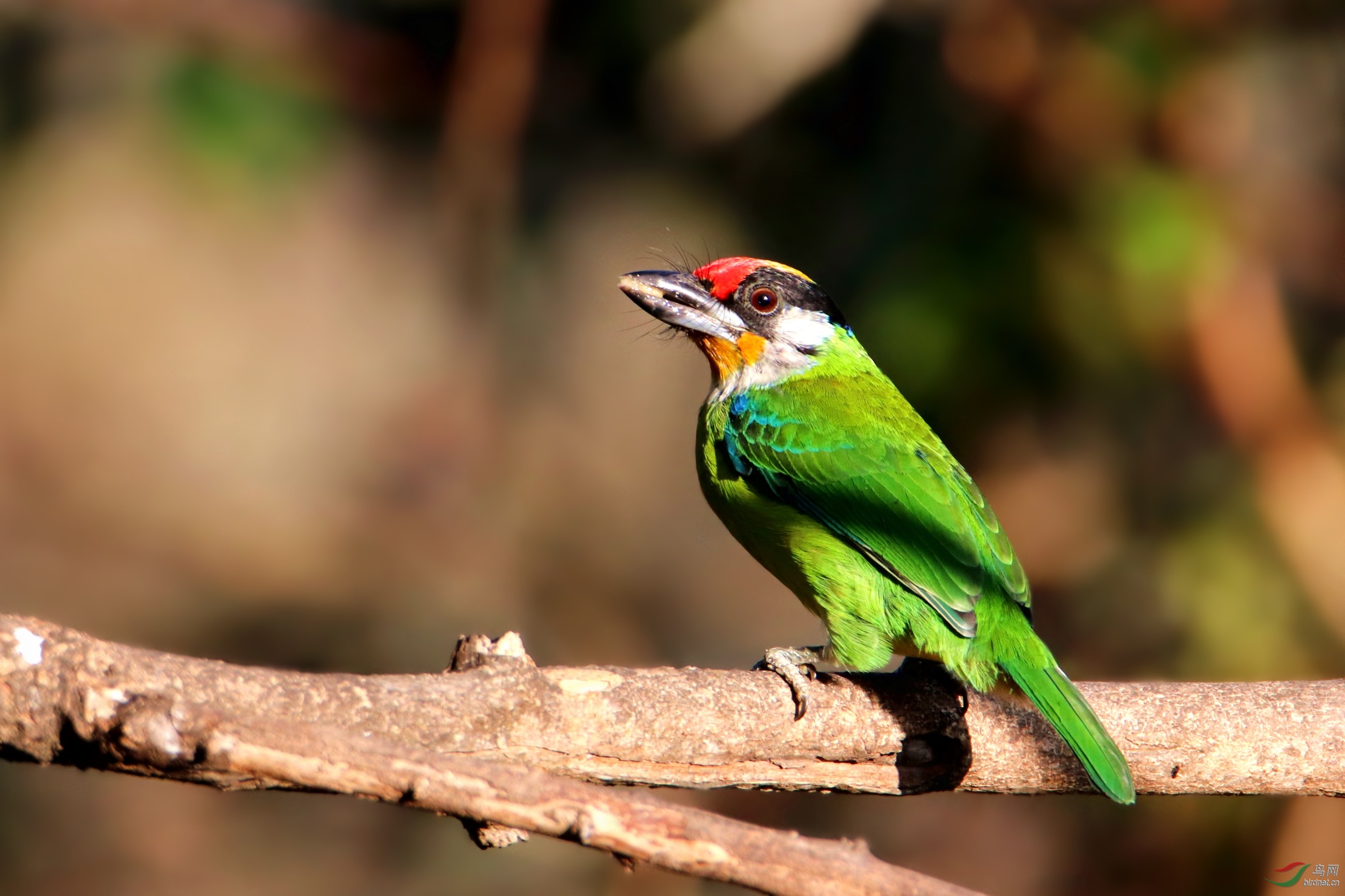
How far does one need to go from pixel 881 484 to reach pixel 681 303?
37.0 inches

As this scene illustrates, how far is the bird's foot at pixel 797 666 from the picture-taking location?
2975 mm

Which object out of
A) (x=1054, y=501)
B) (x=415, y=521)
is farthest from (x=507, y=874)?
(x=1054, y=501)

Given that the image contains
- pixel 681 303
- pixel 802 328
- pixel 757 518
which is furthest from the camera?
pixel 802 328

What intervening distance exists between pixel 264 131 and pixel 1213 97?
439 centimetres

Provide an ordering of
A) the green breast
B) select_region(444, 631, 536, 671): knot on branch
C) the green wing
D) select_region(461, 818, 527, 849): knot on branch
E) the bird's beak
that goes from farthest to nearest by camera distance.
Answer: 1. the bird's beak
2. the green breast
3. the green wing
4. select_region(444, 631, 536, 671): knot on branch
5. select_region(461, 818, 527, 849): knot on branch

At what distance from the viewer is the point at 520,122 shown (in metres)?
7.19

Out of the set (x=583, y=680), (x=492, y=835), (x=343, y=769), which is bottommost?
(x=492, y=835)

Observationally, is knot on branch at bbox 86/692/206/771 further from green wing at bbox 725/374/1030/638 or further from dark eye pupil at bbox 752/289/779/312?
dark eye pupil at bbox 752/289/779/312

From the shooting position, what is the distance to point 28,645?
6.77 ft

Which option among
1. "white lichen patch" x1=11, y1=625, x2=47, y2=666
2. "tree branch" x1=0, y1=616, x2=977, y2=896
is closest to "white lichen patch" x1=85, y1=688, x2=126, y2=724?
"tree branch" x1=0, y1=616, x2=977, y2=896

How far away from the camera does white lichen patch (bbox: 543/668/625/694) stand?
2621 mm

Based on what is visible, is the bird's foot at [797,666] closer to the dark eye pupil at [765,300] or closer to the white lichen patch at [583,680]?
the white lichen patch at [583,680]

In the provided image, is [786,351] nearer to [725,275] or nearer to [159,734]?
[725,275]

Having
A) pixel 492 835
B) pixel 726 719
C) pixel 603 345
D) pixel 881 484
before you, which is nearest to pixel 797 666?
pixel 726 719
